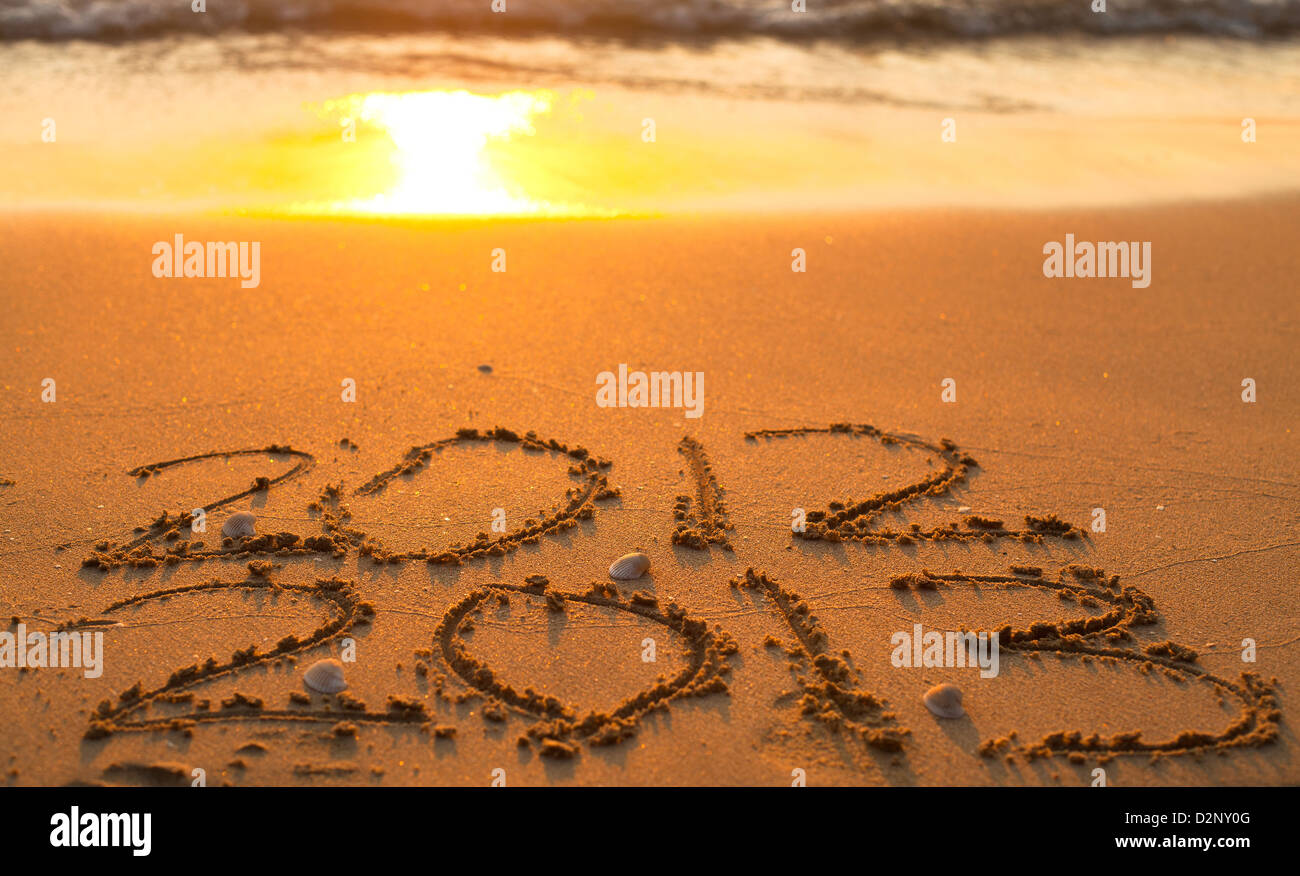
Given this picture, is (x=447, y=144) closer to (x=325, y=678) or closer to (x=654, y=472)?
(x=654, y=472)

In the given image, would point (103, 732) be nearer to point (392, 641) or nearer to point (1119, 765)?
point (392, 641)

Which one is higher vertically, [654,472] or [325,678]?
[654,472]

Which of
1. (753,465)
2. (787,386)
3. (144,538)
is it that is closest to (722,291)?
(787,386)

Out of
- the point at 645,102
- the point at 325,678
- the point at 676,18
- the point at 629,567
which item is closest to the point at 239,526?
the point at 325,678

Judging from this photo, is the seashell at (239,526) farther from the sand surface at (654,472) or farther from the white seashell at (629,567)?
the white seashell at (629,567)

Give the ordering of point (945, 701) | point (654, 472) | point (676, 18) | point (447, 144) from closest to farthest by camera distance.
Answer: point (945, 701), point (654, 472), point (447, 144), point (676, 18)

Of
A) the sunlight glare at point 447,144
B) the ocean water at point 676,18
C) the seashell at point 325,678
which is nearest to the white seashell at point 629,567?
the seashell at point 325,678
